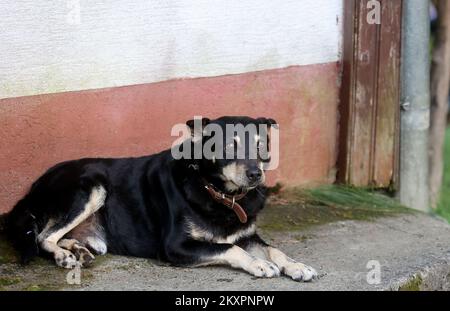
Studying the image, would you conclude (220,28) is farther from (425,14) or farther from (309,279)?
(309,279)

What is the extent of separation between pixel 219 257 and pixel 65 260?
0.93 metres

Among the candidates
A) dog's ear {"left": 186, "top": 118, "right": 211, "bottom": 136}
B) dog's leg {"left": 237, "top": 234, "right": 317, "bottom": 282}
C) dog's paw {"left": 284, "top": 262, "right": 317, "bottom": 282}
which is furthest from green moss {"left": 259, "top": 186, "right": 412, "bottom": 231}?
dog's ear {"left": 186, "top": 118, "right": 211, "bottom": 136}

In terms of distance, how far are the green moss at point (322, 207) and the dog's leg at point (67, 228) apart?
1.29 metres

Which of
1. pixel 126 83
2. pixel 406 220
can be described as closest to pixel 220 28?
pixel 126 83

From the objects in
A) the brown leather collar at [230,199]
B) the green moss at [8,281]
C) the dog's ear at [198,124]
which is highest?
the dog's ear at [198,124]

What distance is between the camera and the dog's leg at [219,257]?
5250mm

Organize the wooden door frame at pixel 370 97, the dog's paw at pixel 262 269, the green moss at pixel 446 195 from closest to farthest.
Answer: the dog's paw at pixel 262 269, the wooden door frame at pixel 370 97, the green moss at pixel 446 195

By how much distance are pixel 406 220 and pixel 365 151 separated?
82cm

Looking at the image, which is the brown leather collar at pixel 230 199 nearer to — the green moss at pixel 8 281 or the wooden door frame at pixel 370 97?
the green moss at pixel 8 281

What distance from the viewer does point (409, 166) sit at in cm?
744

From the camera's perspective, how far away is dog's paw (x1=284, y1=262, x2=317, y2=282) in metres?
5.20

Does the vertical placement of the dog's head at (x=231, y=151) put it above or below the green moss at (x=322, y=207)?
above

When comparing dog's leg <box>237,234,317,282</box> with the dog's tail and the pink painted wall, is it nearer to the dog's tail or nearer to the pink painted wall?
the pink painted wall

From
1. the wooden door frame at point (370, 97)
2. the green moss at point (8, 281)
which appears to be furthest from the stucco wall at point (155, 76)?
the green moss at point (8, 281)
